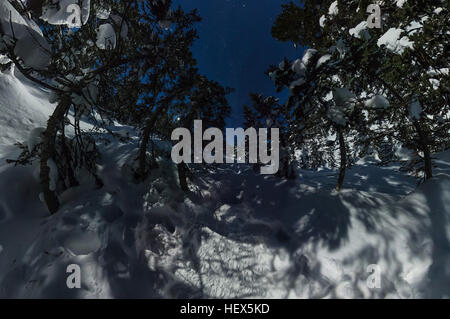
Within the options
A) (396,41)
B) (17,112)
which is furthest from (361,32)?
(17,112)

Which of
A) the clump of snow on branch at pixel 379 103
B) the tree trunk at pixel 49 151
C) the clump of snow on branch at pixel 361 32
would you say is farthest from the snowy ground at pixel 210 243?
the clump of snow on branch at pixel 361 32

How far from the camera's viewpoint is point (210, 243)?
569cm

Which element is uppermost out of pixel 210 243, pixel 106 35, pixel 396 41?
pixel 106 35

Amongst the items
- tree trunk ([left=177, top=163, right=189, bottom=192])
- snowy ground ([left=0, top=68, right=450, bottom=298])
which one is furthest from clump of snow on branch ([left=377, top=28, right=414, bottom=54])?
tree trunk ([left=177, top=163, right=189, bottom=192])

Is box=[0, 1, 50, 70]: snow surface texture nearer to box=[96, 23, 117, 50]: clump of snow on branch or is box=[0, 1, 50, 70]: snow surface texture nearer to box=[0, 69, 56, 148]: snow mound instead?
box=[96, 23, 117, 50]: clump of snow on branch

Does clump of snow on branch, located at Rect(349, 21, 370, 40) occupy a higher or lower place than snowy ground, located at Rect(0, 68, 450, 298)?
higher

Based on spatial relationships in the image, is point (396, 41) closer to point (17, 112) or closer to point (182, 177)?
point (182, 177)

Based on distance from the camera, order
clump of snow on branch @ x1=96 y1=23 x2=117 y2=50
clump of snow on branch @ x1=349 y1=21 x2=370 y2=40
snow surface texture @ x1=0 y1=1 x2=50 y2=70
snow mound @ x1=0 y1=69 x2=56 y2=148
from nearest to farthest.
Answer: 1. snow surface texture @ x1=0 y1=1 x2=50 y2=70
2. clump of snow on branch @ x1=96 y1=23 x2=117 y2=50
3. clump of snow on branch @ x1=349 y1=21 x2=370 y2=40
4. snow mound @ x1=0 y1=69 x2=56 y2=148

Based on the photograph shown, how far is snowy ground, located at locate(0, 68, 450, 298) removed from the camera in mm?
3574

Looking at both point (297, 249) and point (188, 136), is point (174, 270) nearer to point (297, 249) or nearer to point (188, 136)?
point (297, 249)

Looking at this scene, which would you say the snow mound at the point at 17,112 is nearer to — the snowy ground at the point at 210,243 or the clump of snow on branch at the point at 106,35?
the snowy ground at the point at 210,243

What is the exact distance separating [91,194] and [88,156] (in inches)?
53.4

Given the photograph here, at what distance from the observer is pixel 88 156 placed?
5.99 metres

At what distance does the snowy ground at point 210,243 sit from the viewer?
357 centimetres
